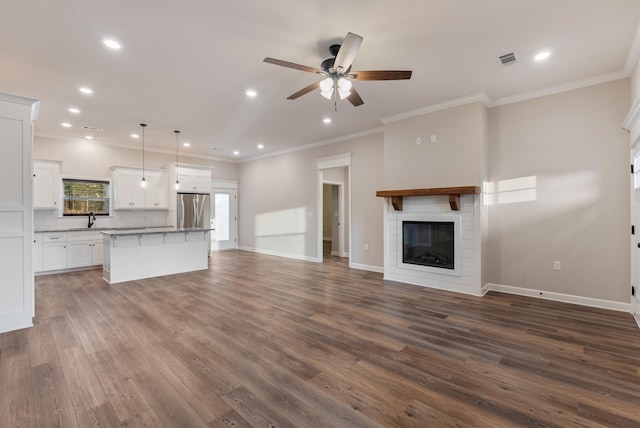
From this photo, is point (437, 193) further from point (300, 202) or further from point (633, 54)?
point (300, 202)

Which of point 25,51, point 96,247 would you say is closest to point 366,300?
point 25,51

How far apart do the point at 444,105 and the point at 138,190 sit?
7.40m

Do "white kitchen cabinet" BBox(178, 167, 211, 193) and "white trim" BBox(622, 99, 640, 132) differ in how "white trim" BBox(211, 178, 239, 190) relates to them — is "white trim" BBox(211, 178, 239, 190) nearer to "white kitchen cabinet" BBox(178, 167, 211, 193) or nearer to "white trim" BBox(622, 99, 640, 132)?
"white kitchen cabinet" BBox(178, 167, 211, 193)

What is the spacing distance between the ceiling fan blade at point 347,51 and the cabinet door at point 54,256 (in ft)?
22.6

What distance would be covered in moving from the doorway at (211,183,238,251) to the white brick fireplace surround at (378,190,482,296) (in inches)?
239

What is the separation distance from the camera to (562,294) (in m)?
4.09

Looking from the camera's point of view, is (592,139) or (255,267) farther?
(255,267)

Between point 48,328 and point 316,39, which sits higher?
point 316,39

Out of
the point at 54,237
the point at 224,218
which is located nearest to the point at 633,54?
the point at 224,218

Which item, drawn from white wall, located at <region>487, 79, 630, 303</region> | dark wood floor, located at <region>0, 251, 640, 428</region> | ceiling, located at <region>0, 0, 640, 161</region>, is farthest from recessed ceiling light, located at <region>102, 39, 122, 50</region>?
white wall, located at <region>487, 79, 630, 303</region>

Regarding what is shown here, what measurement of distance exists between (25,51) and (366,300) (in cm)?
511

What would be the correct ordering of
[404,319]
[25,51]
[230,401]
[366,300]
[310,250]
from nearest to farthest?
[230,401] → [25,51] → [404,319] → [366,300] → [310,250]

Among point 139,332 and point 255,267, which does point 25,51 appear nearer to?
point 139,332

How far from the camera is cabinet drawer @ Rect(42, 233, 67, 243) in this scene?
584cm
